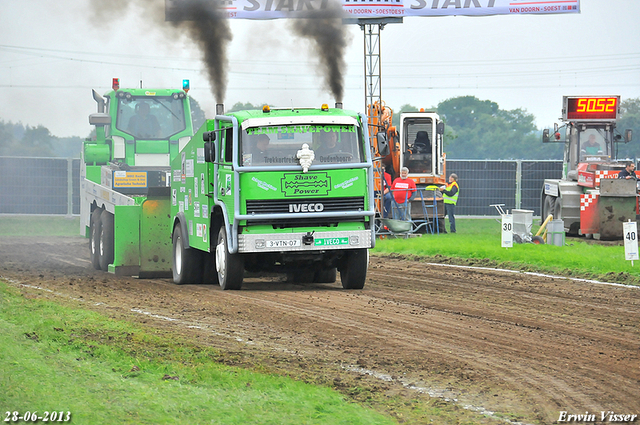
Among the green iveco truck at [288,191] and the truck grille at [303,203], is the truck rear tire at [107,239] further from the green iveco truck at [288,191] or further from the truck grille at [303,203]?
the truck grille at [303,203]

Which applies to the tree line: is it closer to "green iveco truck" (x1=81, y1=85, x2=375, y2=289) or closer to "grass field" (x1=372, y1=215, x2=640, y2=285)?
"grass field" (x1=372, y1=215, x2=640, y2=285)

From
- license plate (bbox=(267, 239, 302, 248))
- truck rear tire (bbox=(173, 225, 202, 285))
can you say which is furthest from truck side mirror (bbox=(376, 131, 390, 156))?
truck rear tire (bbox=(173, 225, 202, 285))

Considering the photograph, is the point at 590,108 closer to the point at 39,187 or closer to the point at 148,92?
the point at 148,92

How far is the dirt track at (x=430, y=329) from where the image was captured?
304 inches

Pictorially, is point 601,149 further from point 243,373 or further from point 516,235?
point 243,373

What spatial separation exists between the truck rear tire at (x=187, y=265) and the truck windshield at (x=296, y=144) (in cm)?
284

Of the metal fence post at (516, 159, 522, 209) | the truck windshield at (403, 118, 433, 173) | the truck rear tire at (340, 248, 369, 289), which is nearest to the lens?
the truck rear tire at (340, 248, 369, 289)

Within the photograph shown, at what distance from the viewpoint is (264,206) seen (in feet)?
44.6

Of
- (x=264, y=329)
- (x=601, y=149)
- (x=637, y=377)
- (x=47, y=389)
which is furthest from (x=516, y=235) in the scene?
(x=47, y=389)

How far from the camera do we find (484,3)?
28797mm

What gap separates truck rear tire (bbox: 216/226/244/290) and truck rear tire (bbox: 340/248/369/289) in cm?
172

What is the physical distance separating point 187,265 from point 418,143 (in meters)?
16.8

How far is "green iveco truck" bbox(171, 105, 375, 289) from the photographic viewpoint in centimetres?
1357

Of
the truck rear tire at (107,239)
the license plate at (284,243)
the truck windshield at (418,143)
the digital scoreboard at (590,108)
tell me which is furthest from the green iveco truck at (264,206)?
the truck windshield at (418,143)
